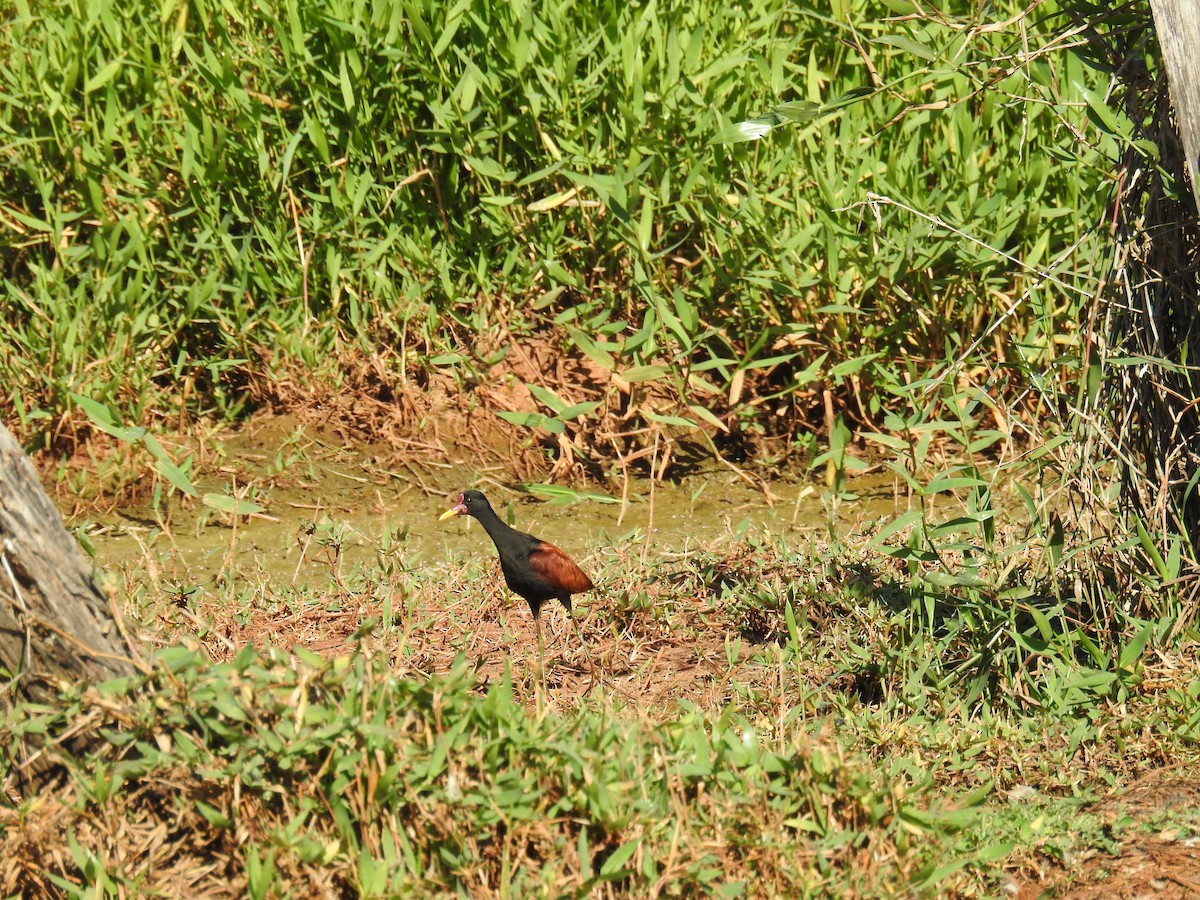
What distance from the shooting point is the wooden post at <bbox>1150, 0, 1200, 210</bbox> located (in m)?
3.22

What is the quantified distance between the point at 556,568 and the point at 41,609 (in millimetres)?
1773

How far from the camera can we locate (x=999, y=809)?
328cm

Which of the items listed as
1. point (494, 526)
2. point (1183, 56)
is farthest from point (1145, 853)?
point (494, 526)

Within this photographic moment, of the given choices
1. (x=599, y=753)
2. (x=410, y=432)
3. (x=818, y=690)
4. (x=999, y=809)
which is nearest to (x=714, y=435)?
(x=410, y=432)

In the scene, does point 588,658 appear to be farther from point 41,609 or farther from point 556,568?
point 41,609

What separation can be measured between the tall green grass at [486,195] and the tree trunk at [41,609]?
2.73 m

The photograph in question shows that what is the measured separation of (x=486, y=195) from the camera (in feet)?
19.1

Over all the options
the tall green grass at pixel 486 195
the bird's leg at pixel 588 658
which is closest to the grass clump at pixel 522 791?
the bird's leg at pixel 588 658

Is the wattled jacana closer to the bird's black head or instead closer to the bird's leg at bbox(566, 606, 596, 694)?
the bird's leg at bbox(566, 606, 596, 694)

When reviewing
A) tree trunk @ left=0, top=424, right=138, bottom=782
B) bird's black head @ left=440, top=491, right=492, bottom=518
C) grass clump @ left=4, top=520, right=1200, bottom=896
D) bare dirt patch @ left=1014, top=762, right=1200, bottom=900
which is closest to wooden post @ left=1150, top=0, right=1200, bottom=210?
grass clump @ left=4, top=520, right=1200, bottom=896

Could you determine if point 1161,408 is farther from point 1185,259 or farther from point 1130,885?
point 1130,885

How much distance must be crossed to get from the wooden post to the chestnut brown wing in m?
2.07

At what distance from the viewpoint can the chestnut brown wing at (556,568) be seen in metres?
4.27

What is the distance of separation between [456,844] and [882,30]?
14.3 feet
